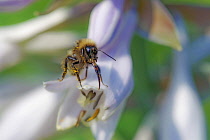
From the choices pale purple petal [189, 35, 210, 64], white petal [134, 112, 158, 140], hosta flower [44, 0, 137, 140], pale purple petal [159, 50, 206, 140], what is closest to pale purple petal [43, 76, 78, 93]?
hosta flower [44, 0, 137, 140]

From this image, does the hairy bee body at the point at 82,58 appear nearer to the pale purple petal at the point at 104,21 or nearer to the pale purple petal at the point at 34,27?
the pale purple petal at the point at 104,21

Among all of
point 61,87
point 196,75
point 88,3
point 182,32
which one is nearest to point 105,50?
point 61,87

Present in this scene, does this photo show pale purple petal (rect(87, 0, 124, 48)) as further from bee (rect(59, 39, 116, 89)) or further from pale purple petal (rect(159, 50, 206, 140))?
pale purple petal (rect(159, 50, 206, 140))

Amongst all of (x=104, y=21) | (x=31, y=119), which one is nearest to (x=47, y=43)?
(x=31, y=119)

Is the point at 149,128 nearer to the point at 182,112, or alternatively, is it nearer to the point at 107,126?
the point at 182,112

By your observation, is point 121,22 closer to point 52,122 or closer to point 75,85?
point 75,85
